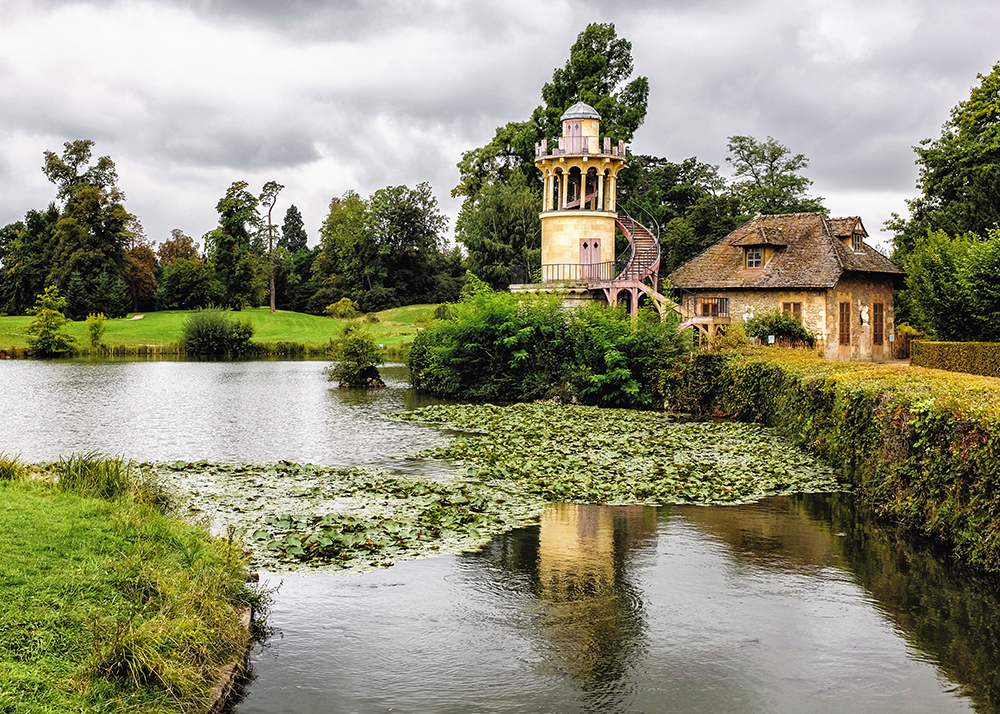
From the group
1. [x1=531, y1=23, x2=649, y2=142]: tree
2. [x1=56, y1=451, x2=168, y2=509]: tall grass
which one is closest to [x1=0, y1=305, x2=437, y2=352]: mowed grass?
[x1=531, y1=23, x2=649, y2=142]: tree

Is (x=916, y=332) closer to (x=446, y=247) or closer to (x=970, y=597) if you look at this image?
(x=970, y=597)

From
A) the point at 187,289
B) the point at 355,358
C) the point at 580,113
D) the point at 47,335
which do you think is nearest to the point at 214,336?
the point at 47,335

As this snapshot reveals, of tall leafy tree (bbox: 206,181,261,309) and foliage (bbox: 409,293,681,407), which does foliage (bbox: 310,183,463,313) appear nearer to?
tall leafy tree (bbox: 206,181,261,309)

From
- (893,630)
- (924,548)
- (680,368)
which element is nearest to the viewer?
(893,630)

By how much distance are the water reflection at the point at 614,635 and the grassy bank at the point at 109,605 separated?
781mm

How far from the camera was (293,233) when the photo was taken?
11369cm

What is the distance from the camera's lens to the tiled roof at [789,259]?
36344 millimetres

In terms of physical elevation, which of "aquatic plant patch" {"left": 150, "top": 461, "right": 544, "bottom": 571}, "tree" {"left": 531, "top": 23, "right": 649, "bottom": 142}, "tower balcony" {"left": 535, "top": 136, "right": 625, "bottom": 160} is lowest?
"aquatic plant patch" {"left": 150, "top": 461, "right": 544, "bottom": 571}

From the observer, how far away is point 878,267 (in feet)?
125

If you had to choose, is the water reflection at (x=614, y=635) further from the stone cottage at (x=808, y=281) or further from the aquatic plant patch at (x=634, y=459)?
the stone cottage at (x=808, y=281)

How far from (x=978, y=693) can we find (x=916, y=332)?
39.3m

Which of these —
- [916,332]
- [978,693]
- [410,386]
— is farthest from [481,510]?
[916,332]

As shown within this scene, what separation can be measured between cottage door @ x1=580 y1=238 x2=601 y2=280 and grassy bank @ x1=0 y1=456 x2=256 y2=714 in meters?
33.5

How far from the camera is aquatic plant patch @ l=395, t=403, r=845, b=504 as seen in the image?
16062mm
